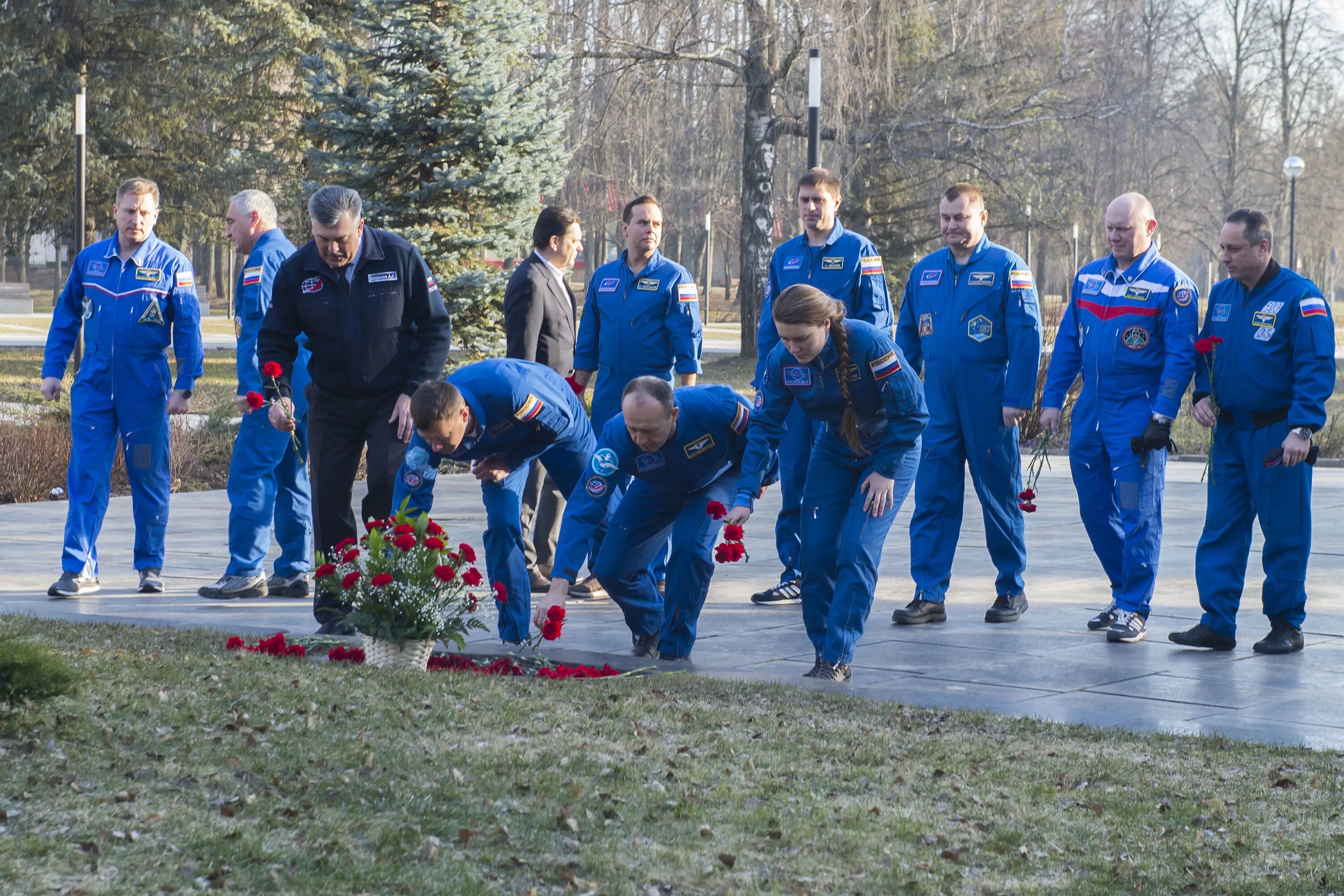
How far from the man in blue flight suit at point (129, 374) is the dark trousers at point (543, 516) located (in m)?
1.97

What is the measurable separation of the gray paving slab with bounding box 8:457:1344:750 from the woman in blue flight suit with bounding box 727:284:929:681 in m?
0.37

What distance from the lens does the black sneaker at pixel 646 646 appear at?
7125mm

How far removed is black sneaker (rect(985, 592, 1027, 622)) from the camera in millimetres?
8133

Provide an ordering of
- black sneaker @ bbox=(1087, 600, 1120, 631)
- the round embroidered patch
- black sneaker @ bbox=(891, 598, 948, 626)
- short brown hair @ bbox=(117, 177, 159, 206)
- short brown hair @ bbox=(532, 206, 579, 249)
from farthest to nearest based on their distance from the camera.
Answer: short brown hair @ bbox=(532, 206, 579, 249) < short brown hair @ bbox=(117, 177, 159, 206) < black sneaker @ bbox=(891, 598, 948, 626) < black sneaker @ bbox=(1087, 600, 1120, 631) < the round embroidered patch

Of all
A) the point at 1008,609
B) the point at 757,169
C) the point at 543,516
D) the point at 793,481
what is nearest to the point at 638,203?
the point at 793,481

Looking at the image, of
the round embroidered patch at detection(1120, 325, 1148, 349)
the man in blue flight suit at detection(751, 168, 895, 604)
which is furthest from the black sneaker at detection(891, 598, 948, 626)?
the round embroidered patch at detection(1120, 325, 1148, 349)

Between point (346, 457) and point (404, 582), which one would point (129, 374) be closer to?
point (346, 457)

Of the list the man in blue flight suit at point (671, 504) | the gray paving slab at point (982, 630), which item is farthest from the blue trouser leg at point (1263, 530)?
the man in blue flight suit at point (671, 504)

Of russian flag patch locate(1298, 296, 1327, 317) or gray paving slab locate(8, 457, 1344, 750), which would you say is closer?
gray paving slab locate(8, 457, 1344, 750)

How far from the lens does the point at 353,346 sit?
742 centimetres

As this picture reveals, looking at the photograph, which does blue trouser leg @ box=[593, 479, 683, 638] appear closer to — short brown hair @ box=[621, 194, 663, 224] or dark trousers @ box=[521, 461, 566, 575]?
dark trousers @ box=[521, 461, 566, 575]

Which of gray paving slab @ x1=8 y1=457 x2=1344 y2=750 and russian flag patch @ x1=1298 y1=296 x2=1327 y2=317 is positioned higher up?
russian flag patch @ x1=1298 y1=296 x2=1327 y2=317

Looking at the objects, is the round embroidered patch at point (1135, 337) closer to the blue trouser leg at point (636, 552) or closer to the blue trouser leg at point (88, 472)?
the blue trouser leg at point (636, 552)

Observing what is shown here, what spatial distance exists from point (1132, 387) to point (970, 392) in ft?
2.71
